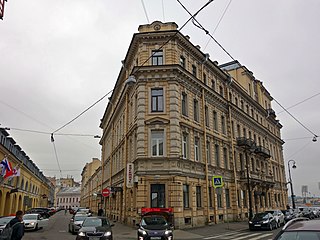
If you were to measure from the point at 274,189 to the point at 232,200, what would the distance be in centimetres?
1751

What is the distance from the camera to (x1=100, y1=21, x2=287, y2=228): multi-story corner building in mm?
22891

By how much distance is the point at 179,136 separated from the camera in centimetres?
2392

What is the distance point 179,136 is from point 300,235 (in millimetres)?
18472

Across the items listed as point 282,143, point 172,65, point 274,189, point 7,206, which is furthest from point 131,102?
point 282,143

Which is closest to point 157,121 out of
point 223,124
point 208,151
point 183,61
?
point 183,61

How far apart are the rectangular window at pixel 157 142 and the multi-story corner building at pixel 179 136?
8 centimetres

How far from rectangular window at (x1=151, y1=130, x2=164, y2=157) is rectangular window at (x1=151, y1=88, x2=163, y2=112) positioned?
6.78 ft

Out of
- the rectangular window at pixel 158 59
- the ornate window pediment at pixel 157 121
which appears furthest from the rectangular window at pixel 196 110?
the rectangular window at pixel 158 59

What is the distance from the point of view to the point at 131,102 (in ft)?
92.9

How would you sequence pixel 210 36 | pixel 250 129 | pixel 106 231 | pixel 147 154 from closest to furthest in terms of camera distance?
pixel 210 36
pixel 106 231
pixel 147 154
pixel 250 129

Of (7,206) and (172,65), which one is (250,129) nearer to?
(172,65)

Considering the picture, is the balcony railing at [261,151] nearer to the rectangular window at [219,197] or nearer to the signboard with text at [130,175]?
the rectangular window at [219,197]

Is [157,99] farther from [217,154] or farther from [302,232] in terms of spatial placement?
[302,232]

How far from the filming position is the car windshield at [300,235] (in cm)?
530
